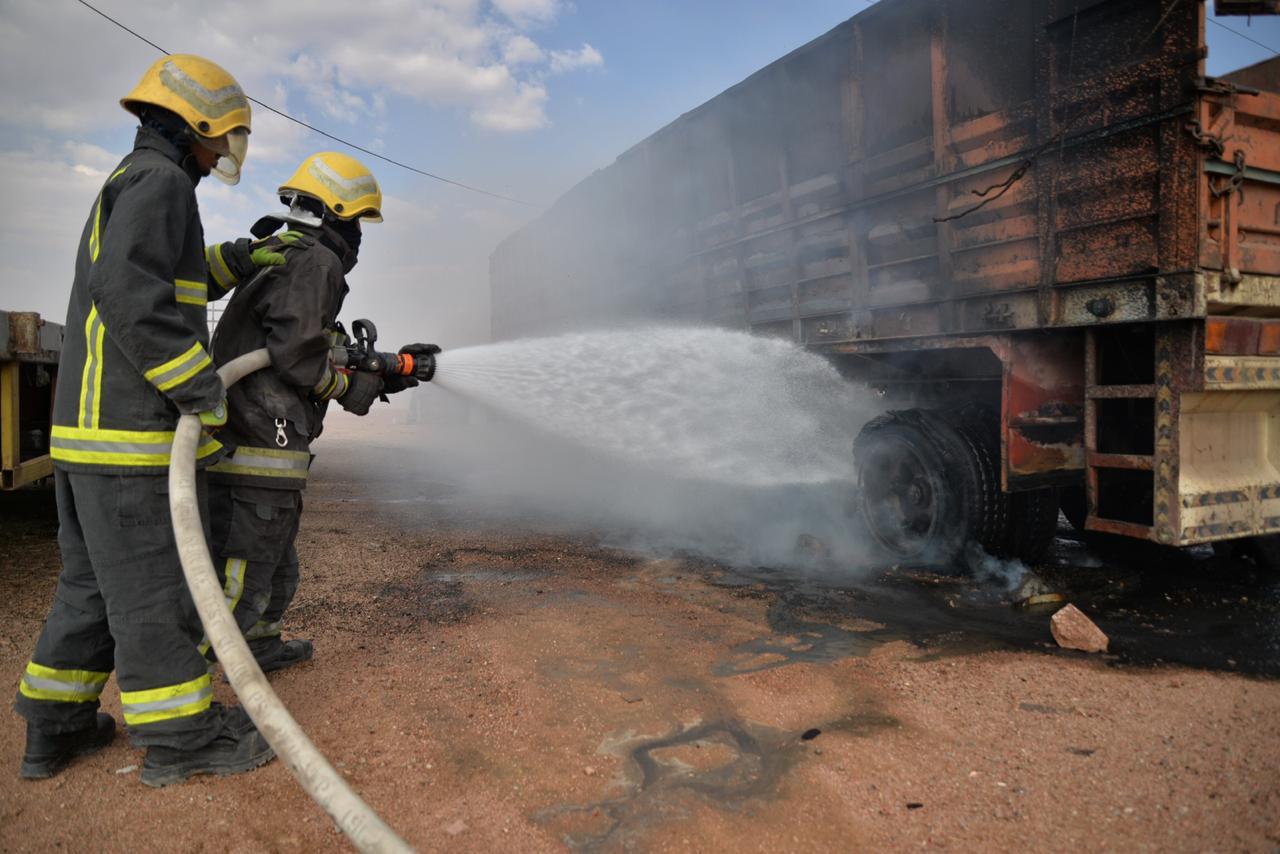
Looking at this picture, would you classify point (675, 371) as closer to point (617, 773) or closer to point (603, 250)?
point (603, 250)

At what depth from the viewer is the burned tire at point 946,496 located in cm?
459

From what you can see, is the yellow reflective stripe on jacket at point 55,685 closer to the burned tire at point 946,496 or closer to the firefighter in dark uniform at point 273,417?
the firefighter in dark uniform at point 273,417

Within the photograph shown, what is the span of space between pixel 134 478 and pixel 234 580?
0.65 meters

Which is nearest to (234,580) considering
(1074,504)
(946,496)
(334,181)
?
(334,181)

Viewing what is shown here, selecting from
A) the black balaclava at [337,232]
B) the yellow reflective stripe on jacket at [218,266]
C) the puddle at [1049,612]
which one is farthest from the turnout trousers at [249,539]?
the puddle at [1049,612]

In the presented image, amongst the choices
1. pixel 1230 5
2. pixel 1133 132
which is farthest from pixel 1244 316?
pixel 1230 5

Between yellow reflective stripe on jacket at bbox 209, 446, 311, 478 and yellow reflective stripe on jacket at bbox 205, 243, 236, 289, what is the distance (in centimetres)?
71

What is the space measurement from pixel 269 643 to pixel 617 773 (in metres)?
1.70

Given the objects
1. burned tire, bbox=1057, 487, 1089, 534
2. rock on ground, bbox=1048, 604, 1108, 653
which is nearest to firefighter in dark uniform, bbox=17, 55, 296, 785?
rock on ground, bbox=1048, 604, 1108, 653

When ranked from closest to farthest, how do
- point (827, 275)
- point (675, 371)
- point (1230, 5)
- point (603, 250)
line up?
point (1230, 5) → point (827, 275) → point (675, 371) → point (603, 250)

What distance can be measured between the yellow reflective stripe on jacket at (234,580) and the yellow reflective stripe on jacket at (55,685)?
1.61 feet

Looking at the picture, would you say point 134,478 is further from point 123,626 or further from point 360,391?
point 360,391

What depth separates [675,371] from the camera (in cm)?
729

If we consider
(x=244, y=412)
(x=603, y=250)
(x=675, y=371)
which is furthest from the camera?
(x=603, y=250)
